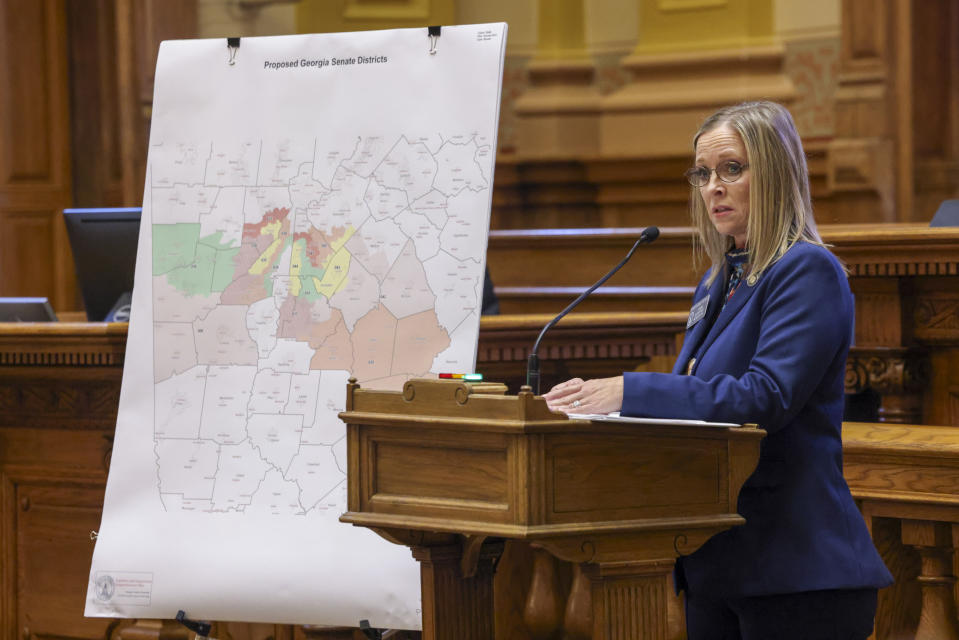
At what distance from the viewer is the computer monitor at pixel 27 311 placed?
3.50m

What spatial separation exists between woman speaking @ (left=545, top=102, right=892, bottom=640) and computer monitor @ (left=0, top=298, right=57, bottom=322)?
2.24 m

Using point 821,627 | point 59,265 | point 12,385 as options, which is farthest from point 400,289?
point 59,265

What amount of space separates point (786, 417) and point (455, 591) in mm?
598

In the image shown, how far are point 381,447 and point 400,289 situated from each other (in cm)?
72

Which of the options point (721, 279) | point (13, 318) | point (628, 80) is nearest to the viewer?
point (721, 279)

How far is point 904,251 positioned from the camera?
307cm

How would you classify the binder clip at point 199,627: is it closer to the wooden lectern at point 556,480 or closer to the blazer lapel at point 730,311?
the wooden lectern at point 556,480

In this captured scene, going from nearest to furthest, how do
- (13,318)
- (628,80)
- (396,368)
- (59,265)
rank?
1. (396,368)
2. (13,318)
3. (628,80)
4. (59,265)

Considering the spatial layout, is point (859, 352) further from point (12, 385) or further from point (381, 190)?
point (12, 385)

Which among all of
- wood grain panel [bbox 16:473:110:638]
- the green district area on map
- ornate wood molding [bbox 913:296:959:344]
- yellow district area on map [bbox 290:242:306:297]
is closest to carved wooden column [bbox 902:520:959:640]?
ornate wood molding [bbox 913:296:959:344]

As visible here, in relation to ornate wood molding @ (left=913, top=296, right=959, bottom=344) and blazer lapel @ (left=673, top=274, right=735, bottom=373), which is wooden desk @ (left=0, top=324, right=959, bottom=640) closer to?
ornate wood molding @ (left=913, top=296, right=959, bottom=344)

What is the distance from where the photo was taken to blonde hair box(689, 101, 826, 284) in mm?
1745

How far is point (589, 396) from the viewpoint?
1.69 m

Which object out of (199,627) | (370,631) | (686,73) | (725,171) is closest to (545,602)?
(370,631)
